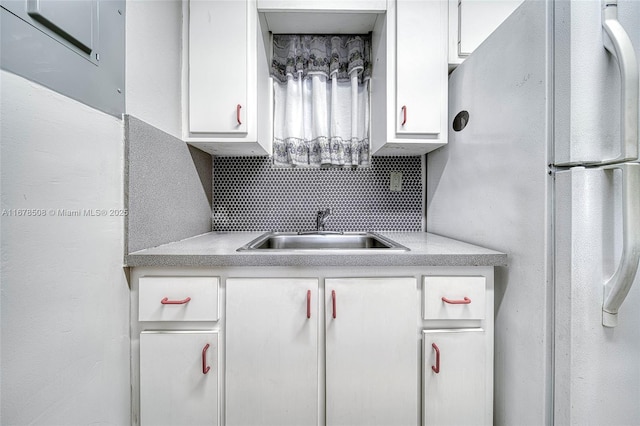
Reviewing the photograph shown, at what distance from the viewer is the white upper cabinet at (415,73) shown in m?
1.32

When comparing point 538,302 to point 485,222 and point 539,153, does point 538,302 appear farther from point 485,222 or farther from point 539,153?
point 539,153

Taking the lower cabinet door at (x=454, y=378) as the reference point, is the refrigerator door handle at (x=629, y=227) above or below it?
above

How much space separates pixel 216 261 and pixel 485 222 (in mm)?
1122

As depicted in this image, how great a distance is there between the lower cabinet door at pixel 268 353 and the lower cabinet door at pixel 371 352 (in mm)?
89

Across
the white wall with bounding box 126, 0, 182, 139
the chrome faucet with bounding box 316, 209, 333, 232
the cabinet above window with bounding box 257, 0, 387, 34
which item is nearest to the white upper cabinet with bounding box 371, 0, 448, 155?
the cabinet above window with bounding box 257, 0, 387, 34

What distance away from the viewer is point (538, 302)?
0.89 meters

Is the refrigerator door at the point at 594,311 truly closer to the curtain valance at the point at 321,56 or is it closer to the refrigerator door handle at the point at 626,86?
the refrigerator door handle at the point at 626,86

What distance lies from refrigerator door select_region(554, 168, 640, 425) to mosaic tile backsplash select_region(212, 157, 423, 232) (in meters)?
0.94

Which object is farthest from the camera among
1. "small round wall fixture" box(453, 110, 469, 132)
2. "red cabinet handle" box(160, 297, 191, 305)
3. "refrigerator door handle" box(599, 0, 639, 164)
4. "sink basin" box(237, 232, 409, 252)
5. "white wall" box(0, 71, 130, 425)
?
"sink basin" box(237, 232, 409, 252)

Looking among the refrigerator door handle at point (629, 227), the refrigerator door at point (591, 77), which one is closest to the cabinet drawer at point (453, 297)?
the refrigerator door handle at point (629, 227)

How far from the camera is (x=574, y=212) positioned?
79cm

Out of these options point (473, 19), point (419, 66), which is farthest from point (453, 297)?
point (473, 19)

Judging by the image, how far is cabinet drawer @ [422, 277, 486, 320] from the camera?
101 centimetres

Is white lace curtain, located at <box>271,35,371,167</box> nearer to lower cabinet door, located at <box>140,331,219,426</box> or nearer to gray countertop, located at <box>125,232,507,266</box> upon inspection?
gray countertop, located at <box>125,232,507,266</box>
